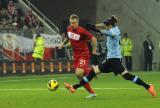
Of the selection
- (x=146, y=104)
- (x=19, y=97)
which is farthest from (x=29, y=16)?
(x=146, y=104)

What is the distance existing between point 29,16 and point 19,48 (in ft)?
11.4

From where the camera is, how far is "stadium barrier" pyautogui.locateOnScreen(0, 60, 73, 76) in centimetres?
3466

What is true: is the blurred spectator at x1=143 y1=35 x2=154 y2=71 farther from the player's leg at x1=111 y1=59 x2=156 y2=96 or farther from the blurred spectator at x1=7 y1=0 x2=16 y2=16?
the player's leg at x1=111 y1=59 x2=156 y2=96

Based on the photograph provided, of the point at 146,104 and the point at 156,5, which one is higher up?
the point at 156,5

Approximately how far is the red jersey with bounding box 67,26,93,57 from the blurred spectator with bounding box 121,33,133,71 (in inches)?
923

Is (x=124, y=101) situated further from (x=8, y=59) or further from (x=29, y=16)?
(x=29, y=16)

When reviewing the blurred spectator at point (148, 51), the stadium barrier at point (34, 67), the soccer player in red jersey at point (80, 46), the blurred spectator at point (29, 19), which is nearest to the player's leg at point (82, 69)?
the soccer player in red jersey at point (80, 46)

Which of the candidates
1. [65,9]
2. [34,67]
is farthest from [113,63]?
[65,9]

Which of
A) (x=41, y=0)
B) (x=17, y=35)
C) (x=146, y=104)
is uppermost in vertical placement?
(x=41, y=0)

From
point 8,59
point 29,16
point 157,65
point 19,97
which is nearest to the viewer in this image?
point 19,97

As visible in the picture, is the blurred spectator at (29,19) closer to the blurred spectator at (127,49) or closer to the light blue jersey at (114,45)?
the blurred spectator at (127,49)

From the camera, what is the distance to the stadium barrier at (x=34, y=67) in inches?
1364

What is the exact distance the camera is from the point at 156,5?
45.5 m

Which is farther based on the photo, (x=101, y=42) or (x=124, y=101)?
(x=101, y=42)
